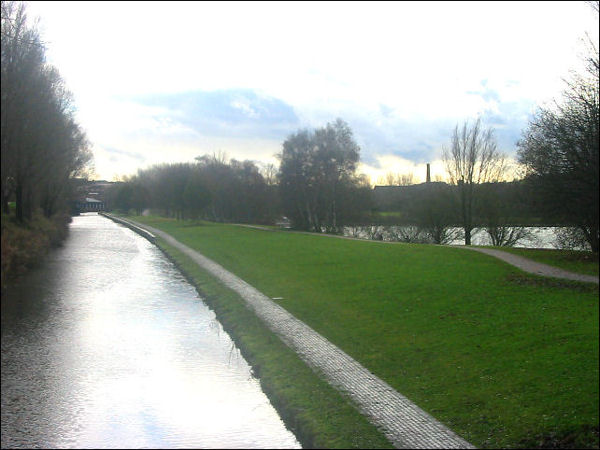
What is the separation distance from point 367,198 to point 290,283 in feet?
107

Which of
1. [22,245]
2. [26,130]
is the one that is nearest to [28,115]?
[26,130]

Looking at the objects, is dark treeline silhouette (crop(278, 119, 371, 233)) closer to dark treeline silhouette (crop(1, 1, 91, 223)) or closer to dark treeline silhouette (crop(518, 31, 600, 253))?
dark treeline silhouette (crop(1, 1, 91, 223))

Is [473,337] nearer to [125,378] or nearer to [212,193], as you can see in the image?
[125,378]

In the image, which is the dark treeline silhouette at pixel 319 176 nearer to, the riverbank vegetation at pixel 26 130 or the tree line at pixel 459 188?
the tree line at pixel 459 188

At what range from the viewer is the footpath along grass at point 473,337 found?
6.18 meters

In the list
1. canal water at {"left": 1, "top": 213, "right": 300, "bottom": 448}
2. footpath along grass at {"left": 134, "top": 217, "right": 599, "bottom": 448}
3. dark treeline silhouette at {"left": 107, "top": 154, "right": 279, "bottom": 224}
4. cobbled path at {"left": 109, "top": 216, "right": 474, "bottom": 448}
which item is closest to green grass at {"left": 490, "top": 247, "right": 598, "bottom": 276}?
footpath along grass at {"left": 134, "top": 217, "right": 599, "bottom": 448}

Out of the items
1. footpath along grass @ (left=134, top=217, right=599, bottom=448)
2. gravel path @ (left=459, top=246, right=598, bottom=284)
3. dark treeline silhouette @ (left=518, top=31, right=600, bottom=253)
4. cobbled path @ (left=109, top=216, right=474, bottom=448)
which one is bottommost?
cobbled path @ (left=109, top=216, right=474, bottom=448)

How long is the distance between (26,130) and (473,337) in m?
23.7

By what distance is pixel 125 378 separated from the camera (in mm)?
8258

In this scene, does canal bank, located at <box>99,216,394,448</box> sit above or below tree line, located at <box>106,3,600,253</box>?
below

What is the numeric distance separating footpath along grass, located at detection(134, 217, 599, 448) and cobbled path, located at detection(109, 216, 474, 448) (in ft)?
0.60

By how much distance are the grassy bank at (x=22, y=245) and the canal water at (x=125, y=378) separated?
356 cm

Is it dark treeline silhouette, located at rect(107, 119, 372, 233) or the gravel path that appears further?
dark treeline silhouette, located at rect(107, 119, 372, 233)

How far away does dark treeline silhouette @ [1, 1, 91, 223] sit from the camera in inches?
920
